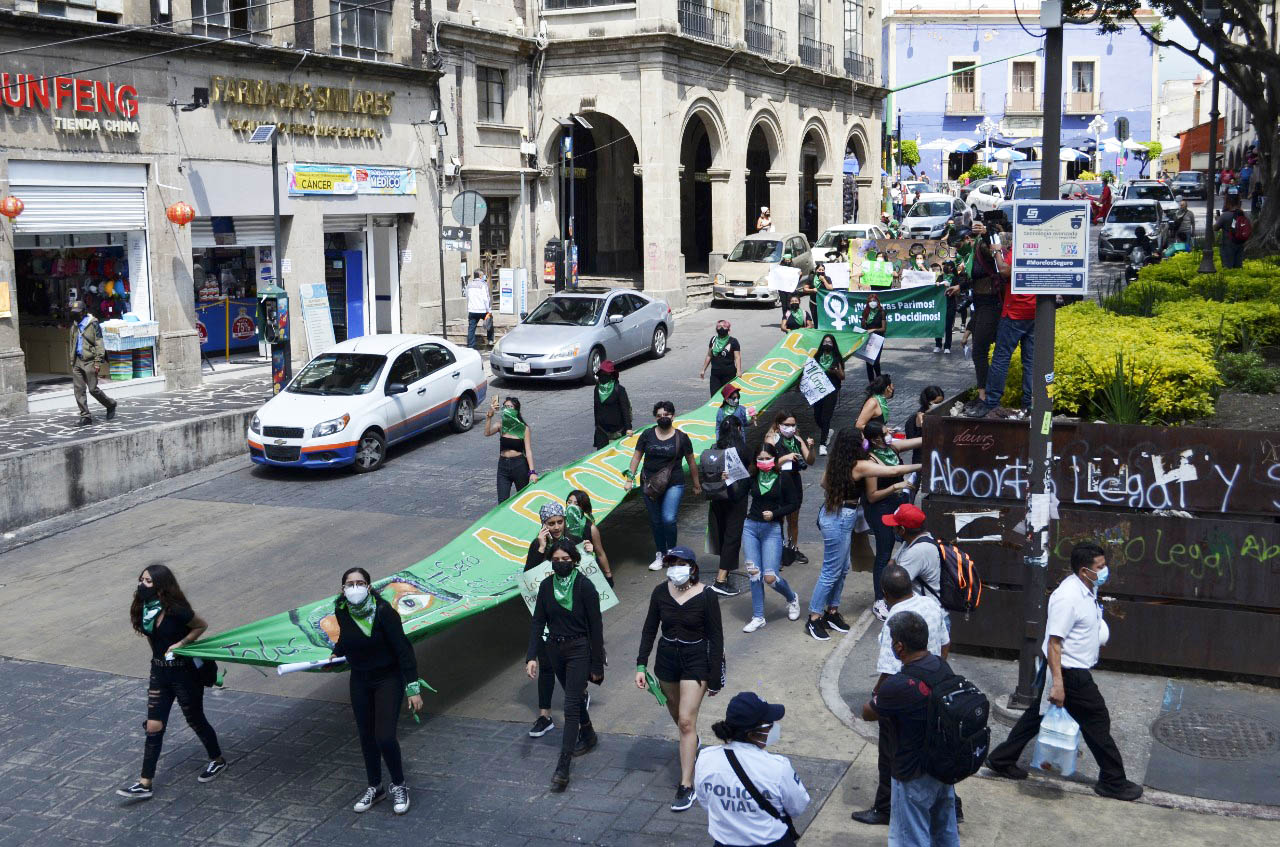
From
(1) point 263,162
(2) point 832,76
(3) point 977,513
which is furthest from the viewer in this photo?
(2) point 832,76

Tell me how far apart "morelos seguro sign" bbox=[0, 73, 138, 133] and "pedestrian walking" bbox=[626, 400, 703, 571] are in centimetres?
1302

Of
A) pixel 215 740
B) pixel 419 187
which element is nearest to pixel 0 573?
pixel 215 740

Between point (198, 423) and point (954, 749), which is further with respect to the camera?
point (198, 423)

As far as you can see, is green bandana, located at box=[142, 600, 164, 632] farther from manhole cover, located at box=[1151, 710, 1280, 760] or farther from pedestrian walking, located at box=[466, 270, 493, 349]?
pedestrian walking, located at box=[466, 270, 493, 349]

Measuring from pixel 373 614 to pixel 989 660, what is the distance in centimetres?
506

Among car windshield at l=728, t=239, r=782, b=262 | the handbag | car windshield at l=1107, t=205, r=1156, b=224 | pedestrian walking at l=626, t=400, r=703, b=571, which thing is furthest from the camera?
car windshield at l=1107, t=205, r=1156, b=224

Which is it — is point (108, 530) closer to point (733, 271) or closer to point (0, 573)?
point (0, 573)

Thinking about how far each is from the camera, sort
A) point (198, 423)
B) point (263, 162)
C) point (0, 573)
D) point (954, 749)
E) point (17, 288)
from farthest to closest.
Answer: point (263, 162) → point (17, 288) → point (198, 423) → point (0, 573) → point (954, 749)

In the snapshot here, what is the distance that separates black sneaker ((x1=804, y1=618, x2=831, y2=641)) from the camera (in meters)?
11.0

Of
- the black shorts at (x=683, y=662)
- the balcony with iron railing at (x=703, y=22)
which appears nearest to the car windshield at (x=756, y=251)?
the balcony with iron railing at (x=703, y=22)

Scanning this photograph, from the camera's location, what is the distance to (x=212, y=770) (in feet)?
29.0

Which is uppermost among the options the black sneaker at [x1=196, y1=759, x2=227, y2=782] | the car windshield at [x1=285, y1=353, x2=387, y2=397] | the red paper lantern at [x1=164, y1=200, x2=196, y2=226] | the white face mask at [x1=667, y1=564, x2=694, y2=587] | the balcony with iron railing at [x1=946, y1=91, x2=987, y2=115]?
the balcony with iron railing at [x1=946, y1=91, x2=987, y2=115]

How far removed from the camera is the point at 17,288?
22.0 m

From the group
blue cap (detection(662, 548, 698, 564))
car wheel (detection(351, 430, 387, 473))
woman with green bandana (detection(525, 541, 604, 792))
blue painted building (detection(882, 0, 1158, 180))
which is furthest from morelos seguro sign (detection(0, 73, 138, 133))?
blue painted building (detection(882, 0, 1158, 180))
